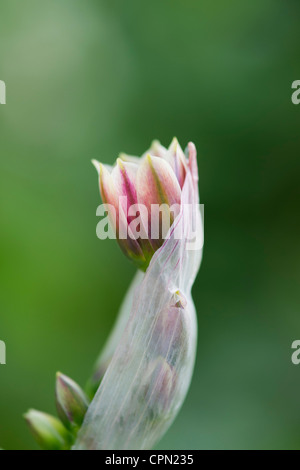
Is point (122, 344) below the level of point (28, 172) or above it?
below

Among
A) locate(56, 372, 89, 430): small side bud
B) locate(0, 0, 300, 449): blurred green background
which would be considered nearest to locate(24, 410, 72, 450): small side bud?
locate(56, 372, 89, 430): small side bud

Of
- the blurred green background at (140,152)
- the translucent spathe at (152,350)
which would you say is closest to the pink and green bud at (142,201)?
the translucent spathe at (152,350)

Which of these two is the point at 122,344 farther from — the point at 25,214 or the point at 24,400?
the point at 25,214

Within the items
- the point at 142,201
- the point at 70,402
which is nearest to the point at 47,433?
the point at 70,402

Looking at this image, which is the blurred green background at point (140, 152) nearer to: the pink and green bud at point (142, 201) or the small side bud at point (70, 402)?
the small side bud at point (70, 402)

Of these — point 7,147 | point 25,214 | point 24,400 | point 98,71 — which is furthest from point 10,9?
point 24,400

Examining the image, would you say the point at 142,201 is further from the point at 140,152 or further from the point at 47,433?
the point at 140,152
